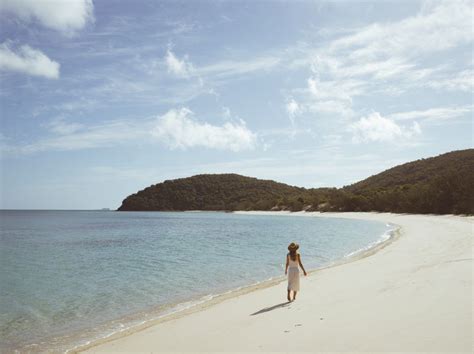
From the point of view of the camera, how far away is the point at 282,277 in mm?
16984

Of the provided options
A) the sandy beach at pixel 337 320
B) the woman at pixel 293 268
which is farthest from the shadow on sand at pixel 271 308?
the woman at pixel 293 268

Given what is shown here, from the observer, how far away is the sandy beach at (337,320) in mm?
6918

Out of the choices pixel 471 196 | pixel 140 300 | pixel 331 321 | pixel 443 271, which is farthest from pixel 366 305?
pixel 471 196

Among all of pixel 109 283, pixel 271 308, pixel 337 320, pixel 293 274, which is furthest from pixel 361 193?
pixel 337 320

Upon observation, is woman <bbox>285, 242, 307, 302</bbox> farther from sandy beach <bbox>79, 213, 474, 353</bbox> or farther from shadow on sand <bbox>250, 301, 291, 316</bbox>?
sandy beach <bbox>79, 213, 474, 353</bbox>

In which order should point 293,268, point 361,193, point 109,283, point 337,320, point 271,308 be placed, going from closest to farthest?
point 337,320
point 271,308
point 293,268
point 109,283
point 361,193

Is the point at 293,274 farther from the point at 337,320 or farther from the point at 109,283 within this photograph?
the point at 109,283

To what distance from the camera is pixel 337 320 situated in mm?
8430

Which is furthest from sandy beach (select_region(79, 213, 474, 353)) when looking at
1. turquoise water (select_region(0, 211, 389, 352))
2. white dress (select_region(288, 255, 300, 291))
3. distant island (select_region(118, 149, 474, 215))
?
distant island (select_region(118, 149, 474, 215))

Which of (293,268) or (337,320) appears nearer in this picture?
(337,320)

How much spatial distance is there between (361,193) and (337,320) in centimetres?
9625

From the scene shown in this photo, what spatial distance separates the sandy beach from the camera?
6918mm

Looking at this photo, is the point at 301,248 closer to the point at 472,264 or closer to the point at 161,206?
the point at 472,264

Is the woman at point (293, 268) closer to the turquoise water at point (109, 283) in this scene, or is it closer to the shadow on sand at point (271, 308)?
the shadow on sand at point (271, 308)
